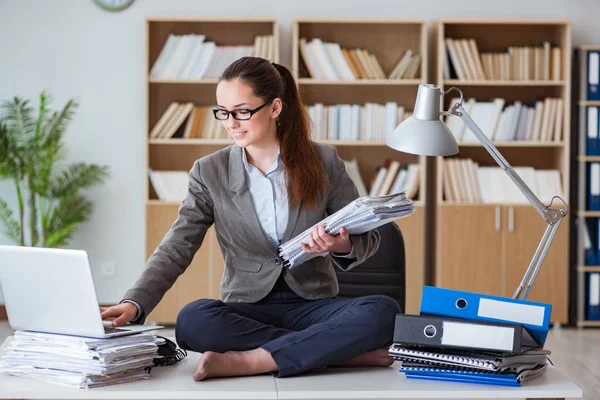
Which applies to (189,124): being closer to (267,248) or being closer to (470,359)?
(267,248)

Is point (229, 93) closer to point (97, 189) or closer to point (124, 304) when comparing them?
point (124, 304)

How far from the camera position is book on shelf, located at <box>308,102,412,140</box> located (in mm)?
5234

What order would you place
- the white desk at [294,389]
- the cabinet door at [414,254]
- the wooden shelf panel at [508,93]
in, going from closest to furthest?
1. the white desk at [294,389]
2. the cabinet door at [414,254]
3. the wooden shelf panel at [508,93]

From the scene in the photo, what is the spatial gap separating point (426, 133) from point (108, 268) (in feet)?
11.8

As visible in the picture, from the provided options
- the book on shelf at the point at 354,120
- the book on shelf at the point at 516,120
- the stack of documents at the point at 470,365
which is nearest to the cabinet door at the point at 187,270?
the book on shelf at the point at 354,120

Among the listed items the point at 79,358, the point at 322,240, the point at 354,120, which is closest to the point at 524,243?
the point at 354,120

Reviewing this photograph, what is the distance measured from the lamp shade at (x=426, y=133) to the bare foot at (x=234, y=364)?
0.64m

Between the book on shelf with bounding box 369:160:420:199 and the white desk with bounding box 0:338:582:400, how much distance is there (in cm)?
319

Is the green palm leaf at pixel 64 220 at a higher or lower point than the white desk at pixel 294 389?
higher

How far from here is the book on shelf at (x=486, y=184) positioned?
5.21 metres

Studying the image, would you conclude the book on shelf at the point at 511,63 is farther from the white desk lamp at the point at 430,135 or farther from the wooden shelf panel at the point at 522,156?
the white desk lamp at the point at 430,135

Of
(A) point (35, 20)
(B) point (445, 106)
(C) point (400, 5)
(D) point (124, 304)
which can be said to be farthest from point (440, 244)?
(D) point (124, 304)

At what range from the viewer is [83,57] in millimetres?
5438

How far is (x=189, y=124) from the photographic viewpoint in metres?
5.25
